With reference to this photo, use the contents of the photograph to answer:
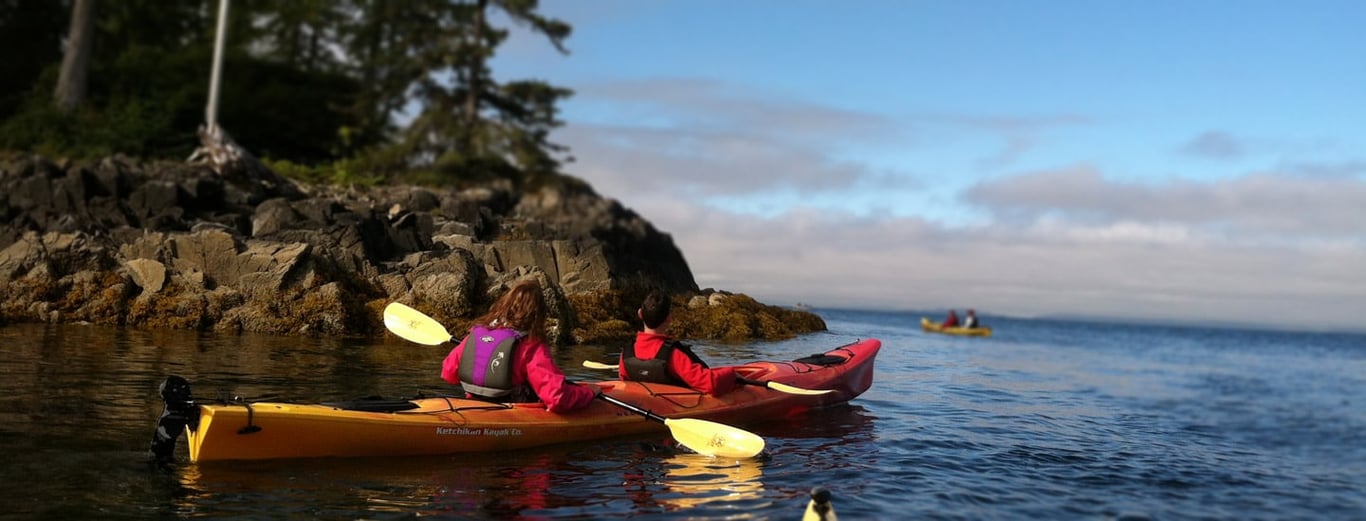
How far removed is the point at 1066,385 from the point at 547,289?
7.78 metres

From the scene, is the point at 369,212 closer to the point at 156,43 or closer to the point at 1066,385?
the point at 1066,385

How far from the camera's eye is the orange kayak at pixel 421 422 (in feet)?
19.3

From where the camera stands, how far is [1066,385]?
1532cm

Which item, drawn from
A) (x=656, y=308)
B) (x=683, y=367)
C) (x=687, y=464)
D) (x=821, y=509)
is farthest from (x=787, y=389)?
(x=821, y=509)

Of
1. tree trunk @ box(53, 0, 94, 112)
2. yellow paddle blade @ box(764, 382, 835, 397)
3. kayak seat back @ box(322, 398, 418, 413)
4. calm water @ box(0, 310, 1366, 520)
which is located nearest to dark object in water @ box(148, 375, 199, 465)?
calm water @ box(0, 310, 1366, 520)

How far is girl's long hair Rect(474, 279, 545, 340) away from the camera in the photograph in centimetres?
665

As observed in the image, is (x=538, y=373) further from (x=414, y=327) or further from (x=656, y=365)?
(x=414, y=327)

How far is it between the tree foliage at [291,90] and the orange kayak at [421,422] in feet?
61.2

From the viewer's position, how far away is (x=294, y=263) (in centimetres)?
1481

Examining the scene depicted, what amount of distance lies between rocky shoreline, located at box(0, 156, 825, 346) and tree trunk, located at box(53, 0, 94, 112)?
6312 millimetres

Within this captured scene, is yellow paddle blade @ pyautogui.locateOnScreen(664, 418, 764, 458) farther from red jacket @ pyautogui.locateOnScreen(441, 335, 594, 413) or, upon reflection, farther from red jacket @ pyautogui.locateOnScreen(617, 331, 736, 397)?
red jacket @ pyautogui.locateOnScreen(617, 331, 736, 397)

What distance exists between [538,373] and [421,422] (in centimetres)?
86

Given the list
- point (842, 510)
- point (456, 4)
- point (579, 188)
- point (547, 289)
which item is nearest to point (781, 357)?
point (547, 289)

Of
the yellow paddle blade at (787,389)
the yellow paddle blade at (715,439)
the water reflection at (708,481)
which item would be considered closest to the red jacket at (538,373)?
the yellow paddle blade at (715,439)
